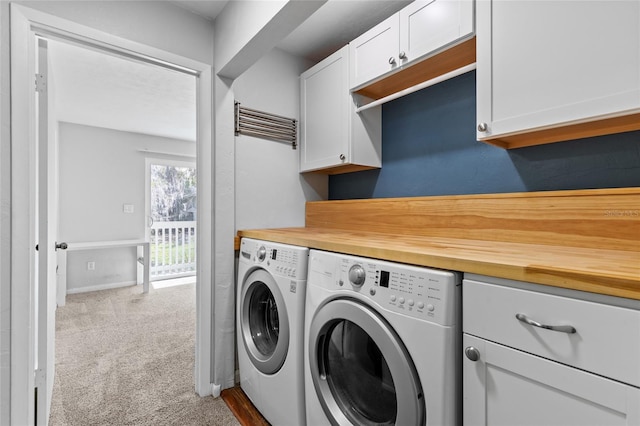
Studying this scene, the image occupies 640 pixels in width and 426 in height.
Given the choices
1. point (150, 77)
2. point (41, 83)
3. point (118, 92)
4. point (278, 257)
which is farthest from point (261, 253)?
point (118, 92)

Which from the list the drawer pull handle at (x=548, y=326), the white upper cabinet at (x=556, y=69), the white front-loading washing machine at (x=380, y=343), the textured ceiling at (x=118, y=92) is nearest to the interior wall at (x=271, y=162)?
the textured ceiling at (x=118, y=92)

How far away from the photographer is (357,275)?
1.10m

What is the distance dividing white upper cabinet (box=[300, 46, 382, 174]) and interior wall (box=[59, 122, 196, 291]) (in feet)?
11.6

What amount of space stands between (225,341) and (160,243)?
3.72 meters

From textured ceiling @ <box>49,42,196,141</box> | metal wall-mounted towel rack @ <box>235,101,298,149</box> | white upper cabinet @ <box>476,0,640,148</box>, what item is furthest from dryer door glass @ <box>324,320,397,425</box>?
textured ceiling @ <box>49,42,196,141</box>

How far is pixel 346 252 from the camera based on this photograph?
3.98ft

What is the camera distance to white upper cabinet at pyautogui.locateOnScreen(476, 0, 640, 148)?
944 millimetres

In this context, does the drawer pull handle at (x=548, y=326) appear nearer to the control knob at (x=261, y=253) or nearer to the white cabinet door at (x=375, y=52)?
the control knob at (x=261, y=253)

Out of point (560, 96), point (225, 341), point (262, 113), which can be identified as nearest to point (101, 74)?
point (262, 113)

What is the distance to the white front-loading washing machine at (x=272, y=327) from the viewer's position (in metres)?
1.40

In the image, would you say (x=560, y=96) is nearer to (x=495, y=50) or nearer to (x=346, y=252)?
(x=495, y=50)

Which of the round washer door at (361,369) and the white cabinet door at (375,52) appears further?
the white cabinet door at (375,52)

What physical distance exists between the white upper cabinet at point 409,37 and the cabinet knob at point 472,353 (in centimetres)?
126

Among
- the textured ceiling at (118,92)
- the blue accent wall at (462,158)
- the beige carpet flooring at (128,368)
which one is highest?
the textured ceiling at (118,92)
